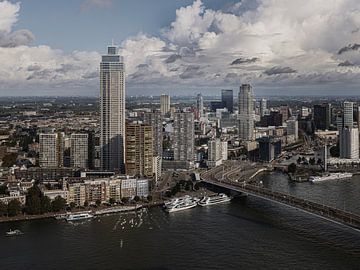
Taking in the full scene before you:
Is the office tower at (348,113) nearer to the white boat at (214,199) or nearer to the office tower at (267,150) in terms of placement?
the office tower at (267,150)

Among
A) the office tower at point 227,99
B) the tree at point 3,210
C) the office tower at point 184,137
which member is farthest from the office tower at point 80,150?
the office tower at point 227,99

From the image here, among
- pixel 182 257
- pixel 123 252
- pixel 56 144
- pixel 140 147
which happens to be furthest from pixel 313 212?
pixel 56 144

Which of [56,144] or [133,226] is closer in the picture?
[133,226]

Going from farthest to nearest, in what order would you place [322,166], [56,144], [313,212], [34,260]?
[322,166]
[56,144]
[313,212]
[34,260]

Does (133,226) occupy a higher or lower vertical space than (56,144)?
lower

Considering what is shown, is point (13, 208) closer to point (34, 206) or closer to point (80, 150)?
point (34, 206)

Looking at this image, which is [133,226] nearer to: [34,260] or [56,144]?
[34,260]

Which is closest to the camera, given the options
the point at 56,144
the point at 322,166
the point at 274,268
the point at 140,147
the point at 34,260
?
the point at 274,268

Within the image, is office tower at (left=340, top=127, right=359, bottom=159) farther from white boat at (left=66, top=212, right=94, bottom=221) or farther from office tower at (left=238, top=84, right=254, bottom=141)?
white boat at (left=66, top=212, right=94, bottom=221)
